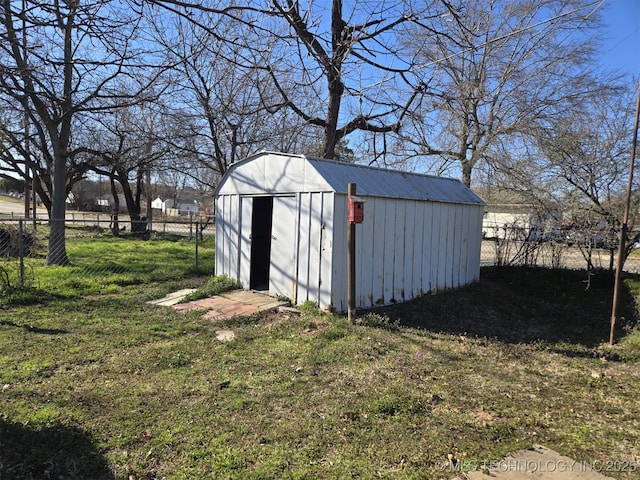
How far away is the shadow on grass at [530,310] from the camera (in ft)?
19.5

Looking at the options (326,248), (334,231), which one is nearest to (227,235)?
(326,248)

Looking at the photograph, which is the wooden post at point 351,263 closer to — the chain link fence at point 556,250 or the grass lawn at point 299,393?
the grass lawn at point 299,393

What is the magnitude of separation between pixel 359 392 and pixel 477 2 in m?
7.90

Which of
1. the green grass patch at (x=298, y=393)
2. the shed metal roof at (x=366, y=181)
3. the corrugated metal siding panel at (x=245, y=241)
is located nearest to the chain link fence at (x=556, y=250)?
the shed metal roof at (x=366, y=181)

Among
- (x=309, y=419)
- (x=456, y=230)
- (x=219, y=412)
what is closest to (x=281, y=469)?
(x=309, y=419)

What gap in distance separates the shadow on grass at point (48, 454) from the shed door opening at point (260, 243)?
504 cm

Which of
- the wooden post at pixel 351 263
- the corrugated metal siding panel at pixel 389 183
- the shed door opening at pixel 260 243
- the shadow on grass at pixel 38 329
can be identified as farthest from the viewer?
the shed door opening at pixel 260 243

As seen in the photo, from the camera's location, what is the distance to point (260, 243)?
8.50 metres

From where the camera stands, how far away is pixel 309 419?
3.19 meters

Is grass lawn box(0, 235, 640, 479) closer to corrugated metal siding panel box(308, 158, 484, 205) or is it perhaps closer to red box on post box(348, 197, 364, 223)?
red box on post box(348, 197, 364, 223)

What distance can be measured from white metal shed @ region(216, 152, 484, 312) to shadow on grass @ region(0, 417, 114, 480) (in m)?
3.84

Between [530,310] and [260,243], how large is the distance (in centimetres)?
526

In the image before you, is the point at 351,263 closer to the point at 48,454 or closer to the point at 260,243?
the point at 260,243

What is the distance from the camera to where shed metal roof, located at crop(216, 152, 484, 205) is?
638cm
